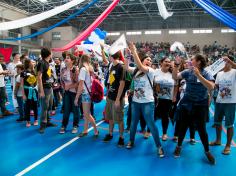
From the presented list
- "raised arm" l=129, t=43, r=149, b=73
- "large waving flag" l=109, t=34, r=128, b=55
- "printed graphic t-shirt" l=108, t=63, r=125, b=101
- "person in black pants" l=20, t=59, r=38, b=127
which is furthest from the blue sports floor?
"large waving flag" l=109, t=34, r=128, b=55

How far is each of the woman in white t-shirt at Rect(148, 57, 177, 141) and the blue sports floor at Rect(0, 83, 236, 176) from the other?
56 centimetres

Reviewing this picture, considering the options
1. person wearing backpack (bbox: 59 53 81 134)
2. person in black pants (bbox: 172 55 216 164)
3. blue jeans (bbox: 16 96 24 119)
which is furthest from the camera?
blue jeans (bbox: 16 96 24 119)

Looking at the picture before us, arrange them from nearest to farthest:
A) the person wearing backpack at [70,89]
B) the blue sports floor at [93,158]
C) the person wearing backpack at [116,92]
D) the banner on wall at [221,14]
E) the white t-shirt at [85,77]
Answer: the blue sports floor at [93,158], the banner on wall at [221,14], the person wearing backpack at [116,92], the white t-shirt at [85,77], the person wearing backpack at [70,89]

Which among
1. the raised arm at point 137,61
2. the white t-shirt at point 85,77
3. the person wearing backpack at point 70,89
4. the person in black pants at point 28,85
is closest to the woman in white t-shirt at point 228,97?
the raised arm at point 137,61

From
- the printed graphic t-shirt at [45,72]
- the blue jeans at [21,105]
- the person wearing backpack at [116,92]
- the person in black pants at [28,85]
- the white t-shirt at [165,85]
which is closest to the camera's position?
the person wearing backpack at [116,92]

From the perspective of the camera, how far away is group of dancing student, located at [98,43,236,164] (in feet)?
10.5

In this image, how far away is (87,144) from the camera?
3957 millimetres

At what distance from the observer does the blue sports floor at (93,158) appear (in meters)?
2.98

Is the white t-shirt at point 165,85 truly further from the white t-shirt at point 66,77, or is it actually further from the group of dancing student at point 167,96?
the white t-shirt at point 66,77

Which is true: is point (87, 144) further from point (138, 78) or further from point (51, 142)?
point (138, 78)

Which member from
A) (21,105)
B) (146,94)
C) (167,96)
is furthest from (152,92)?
(21,105)

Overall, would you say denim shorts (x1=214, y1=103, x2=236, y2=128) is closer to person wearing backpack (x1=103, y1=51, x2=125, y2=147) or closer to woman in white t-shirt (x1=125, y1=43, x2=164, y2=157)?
woman in white t-shirt (x1=125, y1=43, x2=164, y2=157)

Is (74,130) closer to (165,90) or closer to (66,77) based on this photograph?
(66,77)

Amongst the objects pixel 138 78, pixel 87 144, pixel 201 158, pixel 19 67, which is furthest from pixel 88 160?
pixel 19 67
